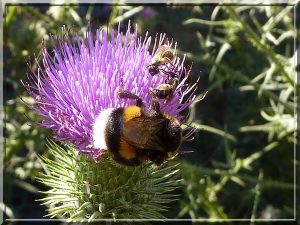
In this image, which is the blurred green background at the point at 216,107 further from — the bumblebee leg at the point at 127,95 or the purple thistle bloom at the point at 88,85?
the bumblebee leg at the point at 127,95

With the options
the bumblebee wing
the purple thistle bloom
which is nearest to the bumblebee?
the bumblebee wing

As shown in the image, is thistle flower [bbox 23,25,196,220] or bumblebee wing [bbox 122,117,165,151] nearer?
bumblebee wing [bbox 122,117,165,151]

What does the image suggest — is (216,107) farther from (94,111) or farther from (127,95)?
(127,95)

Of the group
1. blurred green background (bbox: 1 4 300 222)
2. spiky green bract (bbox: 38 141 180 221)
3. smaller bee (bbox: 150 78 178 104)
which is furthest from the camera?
blurred green background (bbox: 1 4 300 222)

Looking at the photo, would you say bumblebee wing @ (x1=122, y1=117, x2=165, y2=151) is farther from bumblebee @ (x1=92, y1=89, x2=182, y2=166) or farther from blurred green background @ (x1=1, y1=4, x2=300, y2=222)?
blurred green background @ (x1=1, y1=4, x2=300, y2=222)

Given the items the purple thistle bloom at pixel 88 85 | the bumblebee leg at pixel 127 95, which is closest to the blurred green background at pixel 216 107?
the purple thistle bloom at pixel 88 85

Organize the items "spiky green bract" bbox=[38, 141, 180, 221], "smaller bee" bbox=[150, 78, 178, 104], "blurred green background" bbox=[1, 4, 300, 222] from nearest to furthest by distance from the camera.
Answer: "smaller bee" bbox=[150, 78, 178, 104], "spiky green bract" bbox=[38, 141, 180, 221], "blurred green background" bbox=[1, 4, 300, 222]
